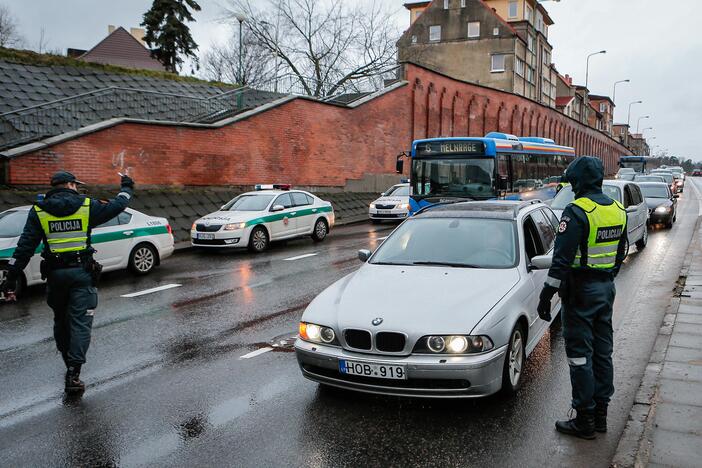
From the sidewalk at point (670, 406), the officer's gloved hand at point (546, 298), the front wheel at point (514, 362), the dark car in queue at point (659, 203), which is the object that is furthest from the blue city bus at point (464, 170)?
the officer's gloved hand at point (546, 298)

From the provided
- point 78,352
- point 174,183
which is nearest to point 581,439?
point 78,352

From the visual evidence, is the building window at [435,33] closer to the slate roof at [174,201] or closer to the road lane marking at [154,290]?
the slate roof at [174,201]

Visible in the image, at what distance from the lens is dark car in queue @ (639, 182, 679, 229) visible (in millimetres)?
19344

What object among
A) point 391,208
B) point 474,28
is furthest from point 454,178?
point 474,28

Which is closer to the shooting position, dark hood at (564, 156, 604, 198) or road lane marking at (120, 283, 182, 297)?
dark hood at (564, 156, 604, 198)

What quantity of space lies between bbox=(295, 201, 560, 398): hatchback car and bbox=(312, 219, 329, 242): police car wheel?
36.4 ft

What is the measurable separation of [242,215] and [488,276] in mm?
10633

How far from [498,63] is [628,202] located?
50362 millimetres

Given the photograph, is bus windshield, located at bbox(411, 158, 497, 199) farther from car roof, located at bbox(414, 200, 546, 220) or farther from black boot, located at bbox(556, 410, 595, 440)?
black boot, located at bbox(556, 410, 595, 440)

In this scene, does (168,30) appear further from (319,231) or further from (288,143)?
(319,231)

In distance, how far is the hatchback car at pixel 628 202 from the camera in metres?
13.5

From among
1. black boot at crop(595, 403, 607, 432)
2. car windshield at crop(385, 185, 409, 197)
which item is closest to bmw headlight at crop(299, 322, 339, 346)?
black boot at crop(595, 403, 607, 432)

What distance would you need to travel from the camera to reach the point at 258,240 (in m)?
A: 15.3

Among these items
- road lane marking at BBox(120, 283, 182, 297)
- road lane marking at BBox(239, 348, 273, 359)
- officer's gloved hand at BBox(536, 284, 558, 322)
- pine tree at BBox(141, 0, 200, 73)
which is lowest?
road lane marking at BBox(120, 283, 182, 297)
